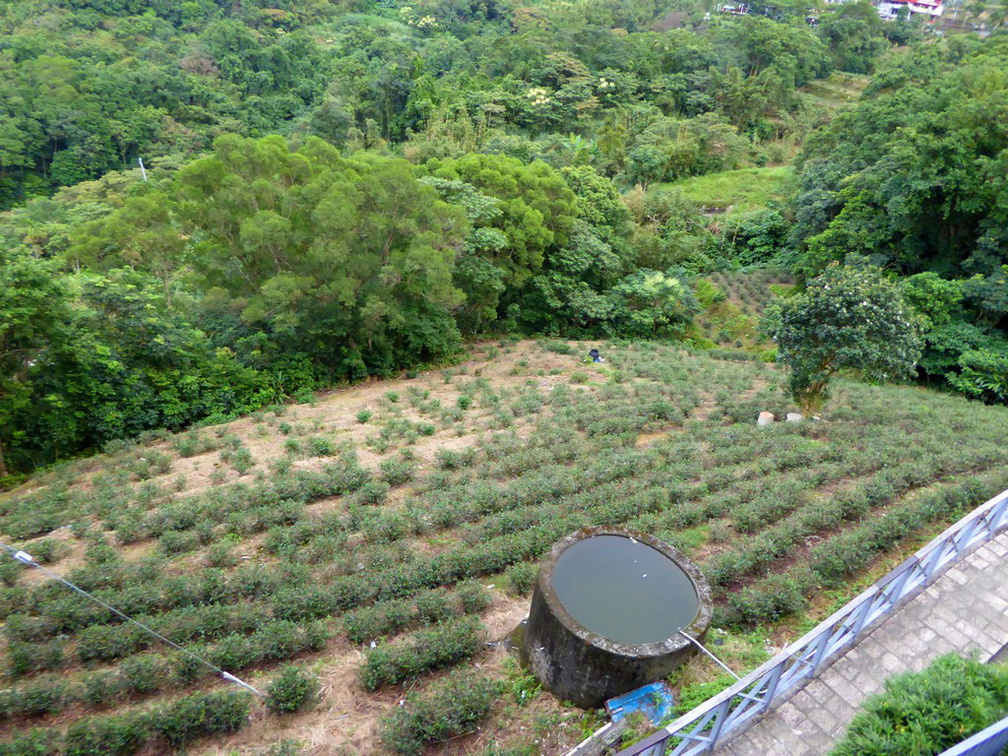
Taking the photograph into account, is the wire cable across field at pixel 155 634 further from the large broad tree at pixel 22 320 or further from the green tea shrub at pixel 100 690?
the large broad tree at pixel 22 320

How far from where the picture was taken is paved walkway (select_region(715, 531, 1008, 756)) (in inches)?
183

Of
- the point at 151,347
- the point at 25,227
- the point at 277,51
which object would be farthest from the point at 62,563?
the point at 277,51

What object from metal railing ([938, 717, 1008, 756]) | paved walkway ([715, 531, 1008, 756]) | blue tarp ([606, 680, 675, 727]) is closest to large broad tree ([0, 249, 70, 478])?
blue tarp ([606, 680, 675, 727])

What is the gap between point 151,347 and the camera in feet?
42.8

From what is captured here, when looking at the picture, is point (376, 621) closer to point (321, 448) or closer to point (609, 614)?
point (609, 614)

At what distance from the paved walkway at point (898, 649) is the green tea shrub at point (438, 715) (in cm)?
206

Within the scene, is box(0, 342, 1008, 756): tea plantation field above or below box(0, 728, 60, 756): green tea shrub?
below

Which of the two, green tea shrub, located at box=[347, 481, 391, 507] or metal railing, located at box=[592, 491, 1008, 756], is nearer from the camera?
metal railing, located at box=[592, 491, 1008, 756]

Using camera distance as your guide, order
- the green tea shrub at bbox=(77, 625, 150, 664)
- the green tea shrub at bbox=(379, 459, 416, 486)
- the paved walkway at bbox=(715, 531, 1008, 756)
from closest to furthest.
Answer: the paved walkway at bbox=(715, 531, 1008, 756) < the green tea shrub at bbox=(77, 625, 150, 664) < the green tea shrub at bbox=(379, 459, 416, 486)

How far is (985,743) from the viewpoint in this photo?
3.71 m

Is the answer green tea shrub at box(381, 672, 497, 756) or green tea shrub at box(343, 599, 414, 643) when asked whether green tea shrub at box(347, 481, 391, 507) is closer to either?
green tea shrub at box(343, 599, 414, 643)

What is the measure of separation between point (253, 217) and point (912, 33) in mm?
63284

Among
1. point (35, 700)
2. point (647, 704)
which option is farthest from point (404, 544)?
point (35, 700)

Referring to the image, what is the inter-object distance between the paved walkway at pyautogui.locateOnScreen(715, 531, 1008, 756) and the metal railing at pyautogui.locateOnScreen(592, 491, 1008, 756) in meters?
0.11
